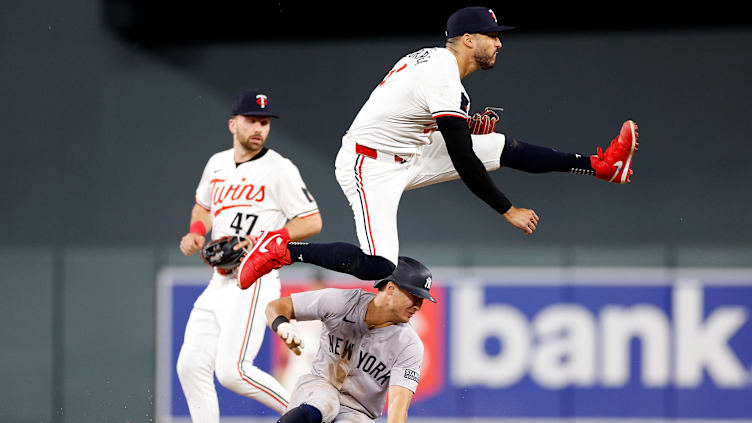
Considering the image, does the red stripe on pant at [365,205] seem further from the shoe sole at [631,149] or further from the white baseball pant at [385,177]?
the shoe sole at [631,149]

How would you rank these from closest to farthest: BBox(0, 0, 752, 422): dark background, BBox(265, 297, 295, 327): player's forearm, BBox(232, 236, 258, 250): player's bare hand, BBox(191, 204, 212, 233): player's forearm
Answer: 1. BBox(265, 297, 295, 327): player's forearm
2. BBox(232, 236, 258, 250): player's bare hand
3. BBox(191, 204, 212, 233): player's forearm
4. BBox(0, 0, 752, 422): dark background

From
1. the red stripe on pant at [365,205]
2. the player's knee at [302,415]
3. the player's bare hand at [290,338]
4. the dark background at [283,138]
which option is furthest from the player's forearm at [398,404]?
the dark background at [283,138]

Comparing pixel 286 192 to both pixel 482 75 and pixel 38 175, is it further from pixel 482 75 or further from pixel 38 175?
pixel 38 175

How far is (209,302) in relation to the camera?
4.89 metres

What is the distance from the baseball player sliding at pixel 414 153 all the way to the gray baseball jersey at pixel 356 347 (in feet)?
0.51

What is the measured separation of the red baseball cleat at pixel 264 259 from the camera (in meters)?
4.11

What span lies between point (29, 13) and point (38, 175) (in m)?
1.32

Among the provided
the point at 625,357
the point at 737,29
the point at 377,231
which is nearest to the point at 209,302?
the point at 377,231

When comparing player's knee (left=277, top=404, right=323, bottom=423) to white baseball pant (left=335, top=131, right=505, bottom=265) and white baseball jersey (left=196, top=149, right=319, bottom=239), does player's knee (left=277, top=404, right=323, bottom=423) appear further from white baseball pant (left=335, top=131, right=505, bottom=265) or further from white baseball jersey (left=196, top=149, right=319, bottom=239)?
white baseball jersey (left=196, top=149, right=319, bottom=239)

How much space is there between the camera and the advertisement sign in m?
7.32

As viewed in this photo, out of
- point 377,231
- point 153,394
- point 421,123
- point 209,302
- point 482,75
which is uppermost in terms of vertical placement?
point 482,75

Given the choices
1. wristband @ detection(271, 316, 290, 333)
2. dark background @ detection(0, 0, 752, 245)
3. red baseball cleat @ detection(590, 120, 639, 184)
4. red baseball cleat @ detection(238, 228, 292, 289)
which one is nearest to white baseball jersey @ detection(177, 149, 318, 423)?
red baseball cleat @ detection(238, 228, 292, 289)

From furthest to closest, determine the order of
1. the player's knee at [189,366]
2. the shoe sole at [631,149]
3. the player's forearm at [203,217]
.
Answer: the player's forearm at [203,217], the player's knee at [189,366], the shoe sole at [631,149]

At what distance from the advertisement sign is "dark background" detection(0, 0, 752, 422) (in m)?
0.19
